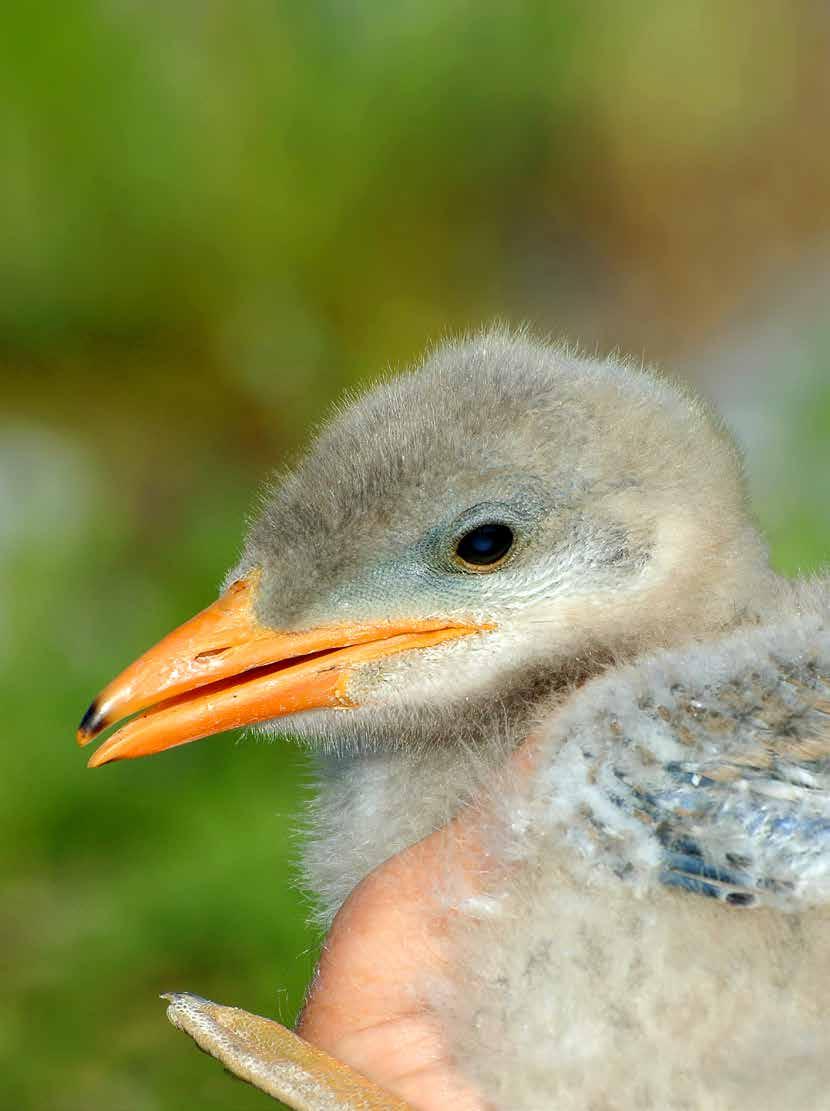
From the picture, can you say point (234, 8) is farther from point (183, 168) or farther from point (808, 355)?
point (808, 355)

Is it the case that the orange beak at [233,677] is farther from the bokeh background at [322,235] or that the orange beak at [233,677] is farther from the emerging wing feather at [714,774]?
the bokeh background at [322,235]

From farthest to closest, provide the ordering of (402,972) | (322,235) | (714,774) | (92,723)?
(322,235), (92,723), (402,972), (714,774)

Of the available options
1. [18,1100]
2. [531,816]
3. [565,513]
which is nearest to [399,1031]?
[531,816]

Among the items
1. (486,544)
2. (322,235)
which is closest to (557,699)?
(486,544)

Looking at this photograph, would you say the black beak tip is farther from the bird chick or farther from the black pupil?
the black pupil

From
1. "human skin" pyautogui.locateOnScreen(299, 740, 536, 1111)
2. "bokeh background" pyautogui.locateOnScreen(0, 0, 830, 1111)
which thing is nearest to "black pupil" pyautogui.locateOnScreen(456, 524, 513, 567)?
"human skin" pyautogui.locateOnScreen(299, 740, 536, 1111)

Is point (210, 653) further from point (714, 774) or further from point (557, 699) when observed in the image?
point (714, 774)

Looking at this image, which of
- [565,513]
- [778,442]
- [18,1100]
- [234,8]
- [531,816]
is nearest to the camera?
[531,816]
